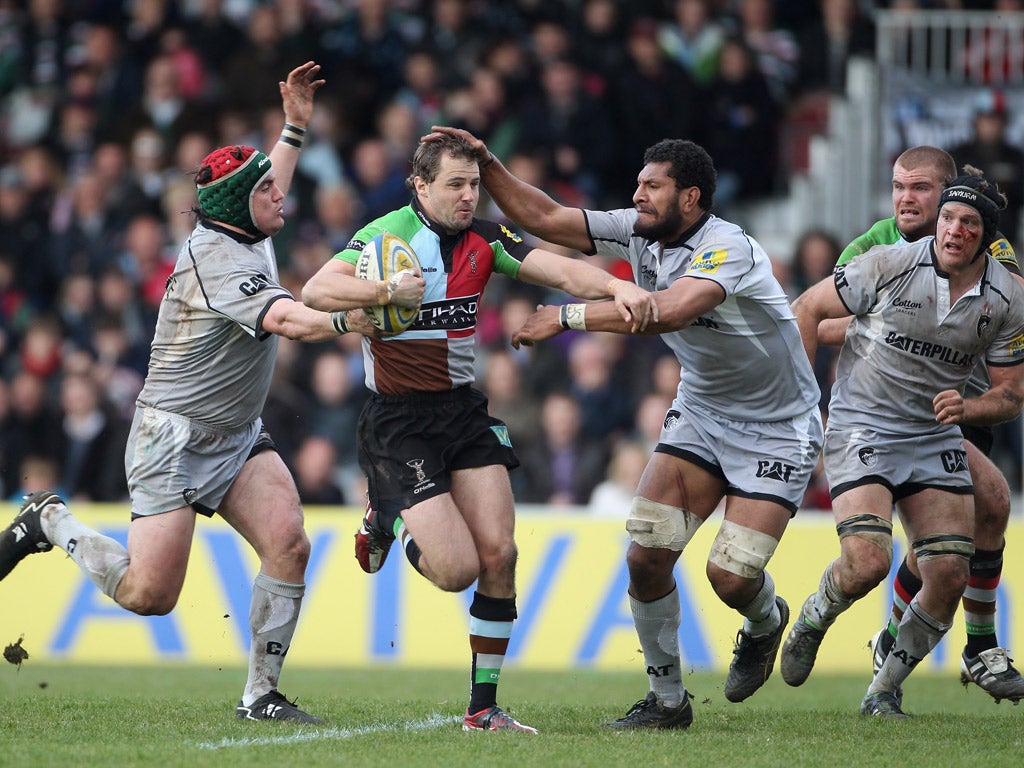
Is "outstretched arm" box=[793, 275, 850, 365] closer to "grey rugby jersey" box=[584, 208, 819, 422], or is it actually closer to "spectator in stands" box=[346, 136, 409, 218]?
"grey rugby jersey" box=[584, 208, 819, 422]

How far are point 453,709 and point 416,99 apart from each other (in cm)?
910

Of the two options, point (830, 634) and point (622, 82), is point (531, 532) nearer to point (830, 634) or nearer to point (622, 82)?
point (830, 634)

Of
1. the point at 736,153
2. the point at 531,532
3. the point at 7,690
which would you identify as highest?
the point at 736,153

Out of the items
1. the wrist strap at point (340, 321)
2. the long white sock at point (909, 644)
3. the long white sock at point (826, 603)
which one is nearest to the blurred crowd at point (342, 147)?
the long white sock at point (909, 644)

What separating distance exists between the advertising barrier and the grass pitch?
3.93 ft

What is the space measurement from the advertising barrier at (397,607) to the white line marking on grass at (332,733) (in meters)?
3.78

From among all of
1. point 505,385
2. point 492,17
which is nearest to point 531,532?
point 505,385

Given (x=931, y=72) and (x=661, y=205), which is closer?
(x=661, y=205)

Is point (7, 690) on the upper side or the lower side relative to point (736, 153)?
lower

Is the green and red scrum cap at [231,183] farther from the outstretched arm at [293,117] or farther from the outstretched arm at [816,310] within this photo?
the outstretched arm at [816,310]

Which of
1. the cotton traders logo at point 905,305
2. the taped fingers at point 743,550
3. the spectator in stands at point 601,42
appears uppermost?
the spectator in stands at point 601,42

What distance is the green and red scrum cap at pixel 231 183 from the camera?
7559 millimetres

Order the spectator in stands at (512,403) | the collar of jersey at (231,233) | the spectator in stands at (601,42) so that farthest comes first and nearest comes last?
1. the spectator in stands at (601,42)
2. the spectator in stands at (512,403)
3. the collar of jersey at (231,233)

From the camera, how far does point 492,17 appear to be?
16.9 m
